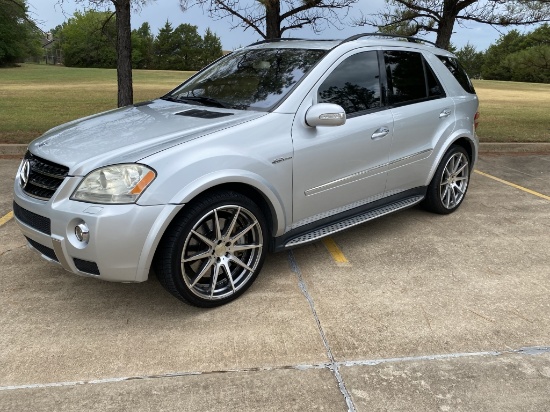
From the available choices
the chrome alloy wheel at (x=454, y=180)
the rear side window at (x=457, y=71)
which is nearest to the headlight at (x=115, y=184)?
the chrome alloy wheel at (x=454, y=180)

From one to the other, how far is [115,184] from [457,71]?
406 centimetres

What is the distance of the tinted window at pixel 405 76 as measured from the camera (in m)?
4.54

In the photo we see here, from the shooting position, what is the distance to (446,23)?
10.4 metres

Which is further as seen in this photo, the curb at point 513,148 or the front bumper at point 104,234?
the curb at point 513,148

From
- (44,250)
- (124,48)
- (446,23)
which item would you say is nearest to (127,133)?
(44,250)

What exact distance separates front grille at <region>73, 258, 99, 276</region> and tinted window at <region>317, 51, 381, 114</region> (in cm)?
204

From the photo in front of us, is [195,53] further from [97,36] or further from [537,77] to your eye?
[97,36]

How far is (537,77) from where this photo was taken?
2584 inches

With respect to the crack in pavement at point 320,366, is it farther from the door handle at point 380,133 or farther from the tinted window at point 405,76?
the tinted window at point 405,76

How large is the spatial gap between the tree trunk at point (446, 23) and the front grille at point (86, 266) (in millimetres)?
9200

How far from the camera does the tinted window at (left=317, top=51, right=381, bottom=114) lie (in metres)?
3.99

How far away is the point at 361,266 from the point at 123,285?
1.90 m

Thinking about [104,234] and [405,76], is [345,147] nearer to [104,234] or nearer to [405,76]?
[405,76]

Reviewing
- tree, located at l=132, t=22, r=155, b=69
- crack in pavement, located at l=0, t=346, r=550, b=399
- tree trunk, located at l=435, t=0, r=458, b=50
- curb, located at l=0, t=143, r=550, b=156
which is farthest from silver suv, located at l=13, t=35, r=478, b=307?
tree, located at l=132, t=22, r=155, b=69
